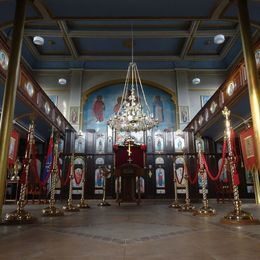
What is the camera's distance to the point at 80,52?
1447 cm

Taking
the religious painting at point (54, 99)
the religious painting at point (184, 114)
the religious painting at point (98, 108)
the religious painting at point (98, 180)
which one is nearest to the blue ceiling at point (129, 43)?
the religious painting at point (54, 99)

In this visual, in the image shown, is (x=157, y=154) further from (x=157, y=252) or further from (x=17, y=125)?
(x=157, y=252)

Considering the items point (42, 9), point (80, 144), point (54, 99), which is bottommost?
point (80, 144)

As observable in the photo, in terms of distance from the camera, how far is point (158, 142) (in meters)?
13.5

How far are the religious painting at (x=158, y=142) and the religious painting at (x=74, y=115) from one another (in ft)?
15.1

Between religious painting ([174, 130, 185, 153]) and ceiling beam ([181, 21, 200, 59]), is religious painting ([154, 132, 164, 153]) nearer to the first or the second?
religious painting ([174, 130, 185, 153])

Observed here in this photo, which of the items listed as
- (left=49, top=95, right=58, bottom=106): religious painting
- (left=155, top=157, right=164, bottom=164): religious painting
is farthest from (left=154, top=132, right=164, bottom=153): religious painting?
(left=49, top=95, right=58, bottom=106): religious painting

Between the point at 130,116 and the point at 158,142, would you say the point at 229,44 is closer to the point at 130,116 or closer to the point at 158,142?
the point at 158,142

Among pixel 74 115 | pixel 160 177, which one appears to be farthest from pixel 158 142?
pixel 74 115

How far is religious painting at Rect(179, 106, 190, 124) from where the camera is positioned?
14.1m

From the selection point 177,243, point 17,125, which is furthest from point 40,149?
point 177,243

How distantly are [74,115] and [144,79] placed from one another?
478cm

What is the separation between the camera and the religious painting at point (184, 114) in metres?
14.1

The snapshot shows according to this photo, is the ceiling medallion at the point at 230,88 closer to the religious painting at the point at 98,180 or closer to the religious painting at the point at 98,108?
the religious painting at the point at 98,180
